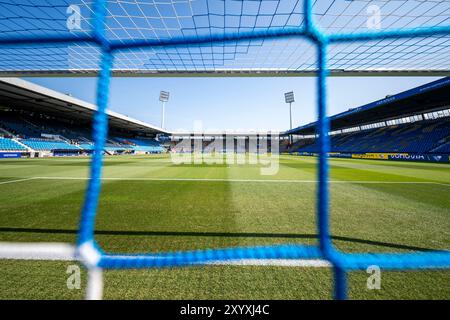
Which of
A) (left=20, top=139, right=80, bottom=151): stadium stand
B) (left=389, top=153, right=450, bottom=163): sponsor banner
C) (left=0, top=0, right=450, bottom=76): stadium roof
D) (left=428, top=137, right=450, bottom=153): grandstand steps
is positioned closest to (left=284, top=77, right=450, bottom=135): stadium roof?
(left=428, top=137, right=450, bottom=153): grandstand steps

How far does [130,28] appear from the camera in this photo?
235cm

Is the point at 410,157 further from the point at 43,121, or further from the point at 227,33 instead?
the point at 43,121

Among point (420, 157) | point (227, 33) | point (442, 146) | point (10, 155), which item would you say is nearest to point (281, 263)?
point (227, 33)

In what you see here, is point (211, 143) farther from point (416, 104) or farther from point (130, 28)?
point (130, 28)

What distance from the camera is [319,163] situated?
4.66 ft

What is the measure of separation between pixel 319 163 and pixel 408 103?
84.5 feet

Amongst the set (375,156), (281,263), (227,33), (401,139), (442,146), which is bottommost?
(281,263)

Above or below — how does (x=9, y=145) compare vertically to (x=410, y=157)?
above

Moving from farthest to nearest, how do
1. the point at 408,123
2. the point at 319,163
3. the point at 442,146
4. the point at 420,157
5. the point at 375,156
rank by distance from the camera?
the point at 408,123
the point at 375,156
the point at 420,157
the point at 442,146
the point at 319,163

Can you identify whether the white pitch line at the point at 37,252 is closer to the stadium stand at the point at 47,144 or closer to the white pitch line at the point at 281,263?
the white pitch line at the point at 281,263

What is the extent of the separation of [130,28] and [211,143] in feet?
189

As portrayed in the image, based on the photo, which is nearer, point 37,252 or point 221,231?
point 37,252
